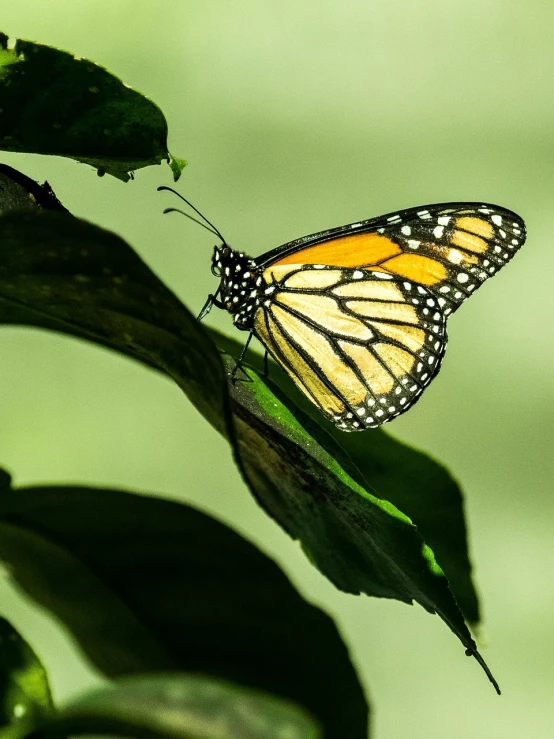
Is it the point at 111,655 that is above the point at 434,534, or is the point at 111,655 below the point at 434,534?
below

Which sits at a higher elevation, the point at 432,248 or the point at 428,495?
the point at 432,248

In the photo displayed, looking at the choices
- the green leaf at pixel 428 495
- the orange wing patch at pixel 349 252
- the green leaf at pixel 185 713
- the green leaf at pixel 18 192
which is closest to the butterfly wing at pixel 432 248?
the orange wing patch at pixel 349 252

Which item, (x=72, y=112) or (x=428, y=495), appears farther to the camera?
(x=428, y=495)

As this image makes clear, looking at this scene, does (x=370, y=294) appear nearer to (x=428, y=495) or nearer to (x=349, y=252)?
(x=349, y=252)

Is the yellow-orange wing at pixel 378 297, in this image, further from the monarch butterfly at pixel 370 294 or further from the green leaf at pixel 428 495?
the green leaf at pixel 428 495

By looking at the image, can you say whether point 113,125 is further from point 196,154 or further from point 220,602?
point 196,154

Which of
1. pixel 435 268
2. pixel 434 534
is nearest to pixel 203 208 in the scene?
pixel 435 268

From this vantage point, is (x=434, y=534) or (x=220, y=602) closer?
(x=220, y=602)

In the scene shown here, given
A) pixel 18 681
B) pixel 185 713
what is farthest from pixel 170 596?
pixel 185 713
